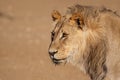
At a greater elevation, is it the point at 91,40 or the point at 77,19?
the point at 77,19

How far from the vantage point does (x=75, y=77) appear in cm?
833

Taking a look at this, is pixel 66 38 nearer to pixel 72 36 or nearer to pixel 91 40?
pixel 72 36

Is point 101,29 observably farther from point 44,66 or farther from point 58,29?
point 44,66

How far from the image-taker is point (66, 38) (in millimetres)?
5363

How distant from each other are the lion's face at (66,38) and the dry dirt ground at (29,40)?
2.94 metres

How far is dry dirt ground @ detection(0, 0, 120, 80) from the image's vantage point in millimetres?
8477

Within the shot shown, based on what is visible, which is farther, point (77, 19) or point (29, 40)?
point (29, 40)

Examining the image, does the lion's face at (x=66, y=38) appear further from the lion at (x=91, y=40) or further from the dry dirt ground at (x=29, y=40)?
the dry dirt ground at (x=29, y=40)

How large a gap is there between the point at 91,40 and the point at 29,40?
4.61 metres

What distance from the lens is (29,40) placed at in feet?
32.6

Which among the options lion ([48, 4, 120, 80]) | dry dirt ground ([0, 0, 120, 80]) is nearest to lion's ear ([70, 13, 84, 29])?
lion ([48, 4, 120, 80])

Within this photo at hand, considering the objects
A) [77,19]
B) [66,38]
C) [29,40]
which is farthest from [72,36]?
[29,40]

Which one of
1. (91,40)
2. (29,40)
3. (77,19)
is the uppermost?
(77,19)

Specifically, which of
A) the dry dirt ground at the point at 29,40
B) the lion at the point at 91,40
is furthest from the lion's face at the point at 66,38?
the dry dirt ground at the point at 29,40
